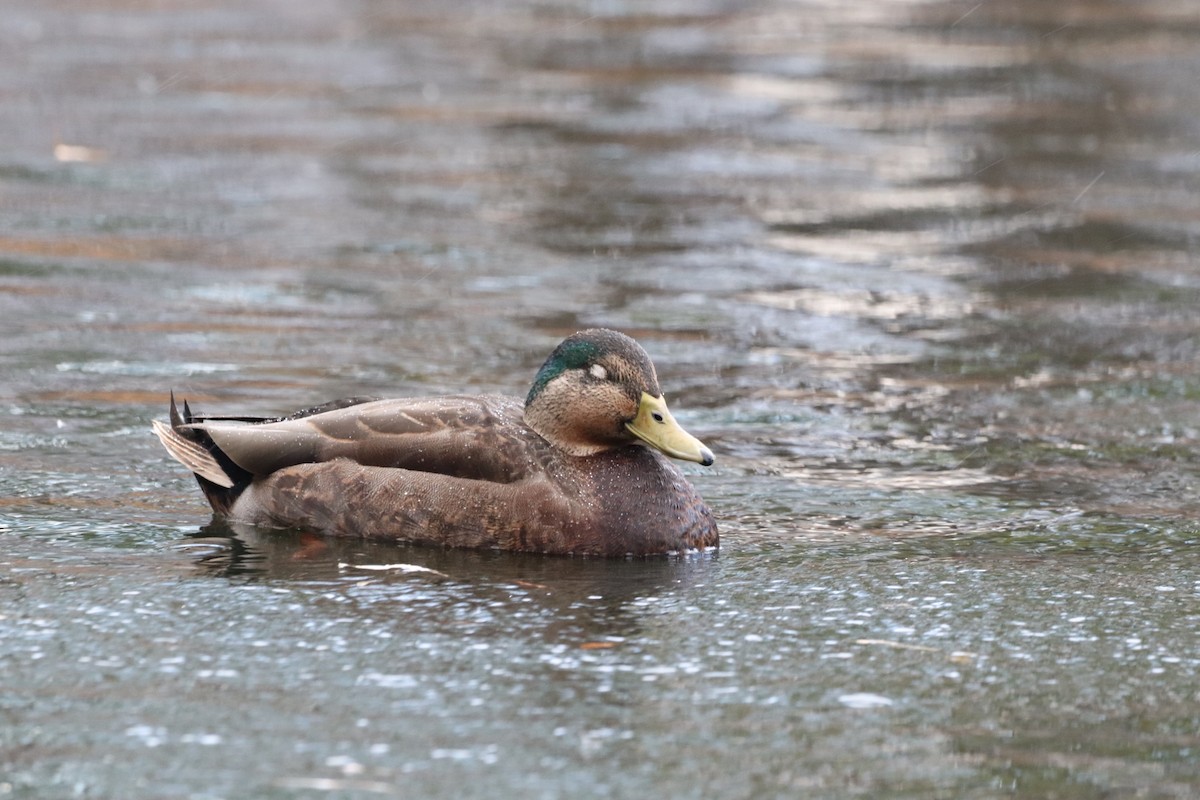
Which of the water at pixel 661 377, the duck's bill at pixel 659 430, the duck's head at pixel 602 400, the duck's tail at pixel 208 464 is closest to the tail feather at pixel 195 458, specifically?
the duck's tail at pixel 208 464

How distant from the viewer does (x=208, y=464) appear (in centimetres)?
828

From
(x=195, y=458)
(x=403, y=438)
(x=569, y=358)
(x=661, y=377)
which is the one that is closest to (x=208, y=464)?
(x=195, y=458)

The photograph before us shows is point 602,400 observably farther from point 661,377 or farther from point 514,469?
point 661,377

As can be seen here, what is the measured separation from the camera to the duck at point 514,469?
25.4 ft

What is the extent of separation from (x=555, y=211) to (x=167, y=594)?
8.64 meters

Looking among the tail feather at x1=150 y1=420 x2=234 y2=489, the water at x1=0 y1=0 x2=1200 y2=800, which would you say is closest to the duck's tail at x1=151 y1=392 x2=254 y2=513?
the tail feather at x1=150 y1=420 x2=234 y2=489

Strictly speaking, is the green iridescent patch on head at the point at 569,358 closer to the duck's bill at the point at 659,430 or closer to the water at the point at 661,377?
the duck's bill at the point at 659,430

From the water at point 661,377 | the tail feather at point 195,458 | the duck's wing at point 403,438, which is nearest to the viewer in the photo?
the water at point 661,377

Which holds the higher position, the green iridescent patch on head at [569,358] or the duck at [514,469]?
the green iridescent patch on head at [569,358]

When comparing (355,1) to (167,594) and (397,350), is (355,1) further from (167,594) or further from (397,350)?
(167,594)

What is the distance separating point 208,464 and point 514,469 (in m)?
1.31

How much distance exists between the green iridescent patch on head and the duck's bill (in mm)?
258

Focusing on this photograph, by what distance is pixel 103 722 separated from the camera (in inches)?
232

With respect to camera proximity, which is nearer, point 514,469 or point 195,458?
point 514,469
